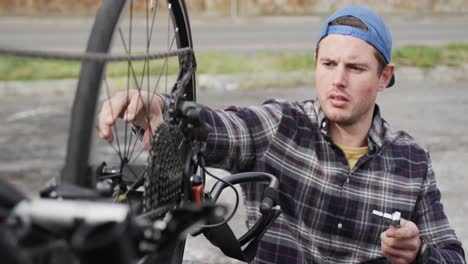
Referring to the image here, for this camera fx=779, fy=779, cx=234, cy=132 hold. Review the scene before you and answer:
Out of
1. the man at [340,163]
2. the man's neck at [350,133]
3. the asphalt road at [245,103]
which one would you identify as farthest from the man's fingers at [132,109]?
the asphalt road at [245,103]

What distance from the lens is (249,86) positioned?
8.25 meters

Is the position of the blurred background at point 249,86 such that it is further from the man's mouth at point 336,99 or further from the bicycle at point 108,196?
the man's mouth at point 336,99

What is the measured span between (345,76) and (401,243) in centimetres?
52

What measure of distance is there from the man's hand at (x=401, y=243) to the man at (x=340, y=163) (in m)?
0.25

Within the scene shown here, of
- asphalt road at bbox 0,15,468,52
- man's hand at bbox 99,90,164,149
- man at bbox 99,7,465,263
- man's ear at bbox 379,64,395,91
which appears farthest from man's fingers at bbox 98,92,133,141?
asphalt road at bbox 0,15,468,52

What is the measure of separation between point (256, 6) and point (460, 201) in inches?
648

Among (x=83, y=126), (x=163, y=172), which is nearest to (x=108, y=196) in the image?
(x=83, y=126)

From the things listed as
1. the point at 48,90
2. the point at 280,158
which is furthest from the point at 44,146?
the point at 280,158

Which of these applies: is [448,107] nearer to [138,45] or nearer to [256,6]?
[138,45]

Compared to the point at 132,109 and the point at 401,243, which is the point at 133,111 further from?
the point at 401,243

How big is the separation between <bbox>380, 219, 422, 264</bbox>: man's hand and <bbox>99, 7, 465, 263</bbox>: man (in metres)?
0.25

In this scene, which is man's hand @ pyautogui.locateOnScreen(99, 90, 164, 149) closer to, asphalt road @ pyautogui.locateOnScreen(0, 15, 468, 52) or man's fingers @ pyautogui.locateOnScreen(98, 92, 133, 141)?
man's fingers @ pyautogui.locateOnScreen(98, 92, 133, 141)

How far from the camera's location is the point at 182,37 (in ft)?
6.68

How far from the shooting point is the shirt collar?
2.29 m
